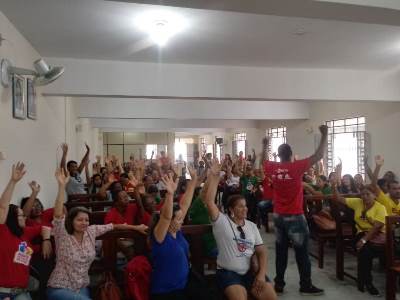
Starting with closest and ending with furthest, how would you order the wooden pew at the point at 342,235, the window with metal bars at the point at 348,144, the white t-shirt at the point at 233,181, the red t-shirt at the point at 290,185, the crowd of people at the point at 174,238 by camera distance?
the crowd of people at the point at 174,238 → the red t-shirt at the point at 290,185 → the wooden pew at the point at 342,235 → the white t-shirt at the point at 233,181 → the window with metal bars at the point at 348,144

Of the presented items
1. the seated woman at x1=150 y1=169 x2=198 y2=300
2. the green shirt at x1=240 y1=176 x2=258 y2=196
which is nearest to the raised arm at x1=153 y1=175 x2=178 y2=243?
the seated woman at x1=150 y1=169 x2=198 y2=300

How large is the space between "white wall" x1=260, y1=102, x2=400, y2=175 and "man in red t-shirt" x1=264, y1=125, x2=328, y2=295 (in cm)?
364

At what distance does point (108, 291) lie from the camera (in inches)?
94.3

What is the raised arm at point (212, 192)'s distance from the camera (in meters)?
2.61

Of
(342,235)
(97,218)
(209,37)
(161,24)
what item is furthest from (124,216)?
(342,235)

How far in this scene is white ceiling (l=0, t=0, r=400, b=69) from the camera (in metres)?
3.00

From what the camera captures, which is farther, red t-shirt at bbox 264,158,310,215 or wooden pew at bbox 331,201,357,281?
wooden pew at bbox 331,201,357,281

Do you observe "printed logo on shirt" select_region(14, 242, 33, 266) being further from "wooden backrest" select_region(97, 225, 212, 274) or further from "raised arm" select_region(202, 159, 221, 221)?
"raised arm" select_region(202, 159, 221, 221)

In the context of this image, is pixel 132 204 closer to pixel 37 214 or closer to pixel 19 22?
pixel 37 214

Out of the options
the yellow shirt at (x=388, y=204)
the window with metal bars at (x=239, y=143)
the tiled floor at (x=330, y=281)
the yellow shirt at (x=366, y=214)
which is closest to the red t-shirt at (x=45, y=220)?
the tiled floor at (x=330, y=281)

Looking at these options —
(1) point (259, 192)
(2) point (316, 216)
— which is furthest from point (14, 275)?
(1) point (259, 192)

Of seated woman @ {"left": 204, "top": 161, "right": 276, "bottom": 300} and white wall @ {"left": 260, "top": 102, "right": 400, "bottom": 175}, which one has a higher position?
white wall @ {"left": 260, "top": 102, "right": 400, "bottom": 175}

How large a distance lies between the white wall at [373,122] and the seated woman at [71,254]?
18.2 feet

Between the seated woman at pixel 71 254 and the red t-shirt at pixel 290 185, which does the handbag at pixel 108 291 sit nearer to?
the seated woman at pixel 71 254
